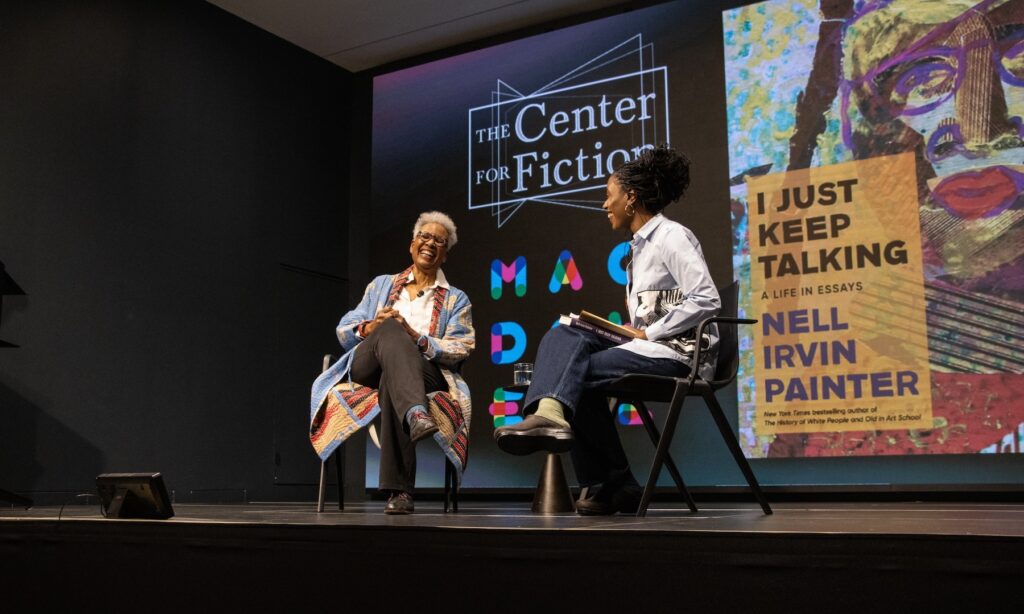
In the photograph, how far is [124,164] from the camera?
5.46m

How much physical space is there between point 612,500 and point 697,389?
446 mm

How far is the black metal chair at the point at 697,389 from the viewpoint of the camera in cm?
260

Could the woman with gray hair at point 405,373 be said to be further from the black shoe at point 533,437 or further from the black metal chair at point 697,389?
the black metal chair at point 697,389

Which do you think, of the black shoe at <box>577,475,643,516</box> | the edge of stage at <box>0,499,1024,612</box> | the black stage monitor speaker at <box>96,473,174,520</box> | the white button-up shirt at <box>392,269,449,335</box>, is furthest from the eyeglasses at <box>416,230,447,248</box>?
the edge of stage at <box>0,499,1024,612</box>

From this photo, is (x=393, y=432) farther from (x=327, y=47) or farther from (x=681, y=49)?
(x=327, y=47)

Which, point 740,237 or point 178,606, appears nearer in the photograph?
point 178,606

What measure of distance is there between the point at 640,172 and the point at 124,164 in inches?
140

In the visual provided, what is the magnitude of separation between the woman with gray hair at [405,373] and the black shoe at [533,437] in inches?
19.6

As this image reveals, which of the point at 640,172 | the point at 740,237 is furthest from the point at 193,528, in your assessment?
the point at 740,237

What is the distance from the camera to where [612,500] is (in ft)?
9.40

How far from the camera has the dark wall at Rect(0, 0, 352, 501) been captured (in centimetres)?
499

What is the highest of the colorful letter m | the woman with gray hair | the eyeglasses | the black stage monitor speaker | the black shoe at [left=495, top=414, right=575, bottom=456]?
the colorful letter m

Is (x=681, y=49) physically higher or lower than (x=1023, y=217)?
higher

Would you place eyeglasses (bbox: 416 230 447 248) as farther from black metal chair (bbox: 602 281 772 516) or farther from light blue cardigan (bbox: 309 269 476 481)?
black metal chair (bbox: 602 281 772 516)
